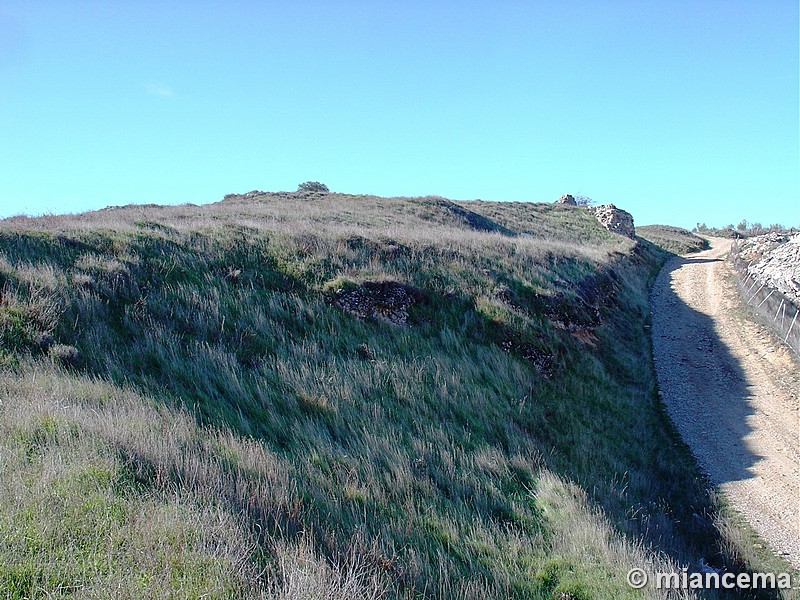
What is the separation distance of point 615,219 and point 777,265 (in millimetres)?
29014

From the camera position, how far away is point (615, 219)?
50.9 meters

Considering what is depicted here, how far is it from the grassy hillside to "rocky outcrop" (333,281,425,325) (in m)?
0.08

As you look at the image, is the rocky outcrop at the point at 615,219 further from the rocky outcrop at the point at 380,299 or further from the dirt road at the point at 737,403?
the rocky outcrop at the point at 380,299

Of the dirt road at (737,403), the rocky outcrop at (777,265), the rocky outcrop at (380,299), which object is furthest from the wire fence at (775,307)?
the rocky outcrop at (380,299)

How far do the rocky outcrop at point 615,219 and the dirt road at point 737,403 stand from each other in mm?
25982

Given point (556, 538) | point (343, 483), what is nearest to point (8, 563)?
point (343, 483)

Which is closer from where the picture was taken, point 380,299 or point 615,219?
point 380,299

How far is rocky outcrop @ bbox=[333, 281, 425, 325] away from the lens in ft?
39.4

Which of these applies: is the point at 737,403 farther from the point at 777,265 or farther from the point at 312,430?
the point at 777,265

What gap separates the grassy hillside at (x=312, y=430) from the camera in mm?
3957

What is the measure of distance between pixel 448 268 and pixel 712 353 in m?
10.1

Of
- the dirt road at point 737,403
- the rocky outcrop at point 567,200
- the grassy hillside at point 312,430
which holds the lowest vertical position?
the dirt road at point 737,403

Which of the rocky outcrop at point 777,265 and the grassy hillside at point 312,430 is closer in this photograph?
the grassy hillside at point 312,430

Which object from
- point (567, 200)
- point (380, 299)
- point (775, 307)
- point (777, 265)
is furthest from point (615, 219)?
point (380, 299)
